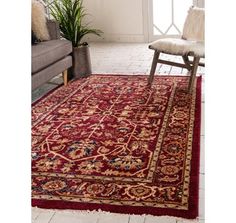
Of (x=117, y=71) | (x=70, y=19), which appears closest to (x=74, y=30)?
(x=70, y=19)

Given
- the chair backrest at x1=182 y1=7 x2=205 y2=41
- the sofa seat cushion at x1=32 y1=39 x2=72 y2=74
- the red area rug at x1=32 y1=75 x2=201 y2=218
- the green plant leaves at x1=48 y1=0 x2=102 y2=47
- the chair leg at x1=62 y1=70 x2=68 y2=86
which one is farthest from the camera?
the green plant leaves at x1=48 y1=0 x2=102 y2=47

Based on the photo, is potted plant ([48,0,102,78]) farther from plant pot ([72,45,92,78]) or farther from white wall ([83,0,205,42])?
white wall ([83,0,205,42])

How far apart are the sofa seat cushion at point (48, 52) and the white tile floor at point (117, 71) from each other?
39 cm

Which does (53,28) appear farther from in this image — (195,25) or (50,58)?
(195,25)

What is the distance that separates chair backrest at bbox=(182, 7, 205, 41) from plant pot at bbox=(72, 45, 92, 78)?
3.84ft

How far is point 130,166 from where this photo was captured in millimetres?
2473

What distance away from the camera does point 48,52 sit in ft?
13.1

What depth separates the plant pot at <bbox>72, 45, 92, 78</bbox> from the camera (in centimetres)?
476

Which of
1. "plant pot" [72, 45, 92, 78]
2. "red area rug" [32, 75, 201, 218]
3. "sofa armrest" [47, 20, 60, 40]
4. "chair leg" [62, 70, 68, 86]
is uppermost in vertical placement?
"sofa armrest" [47, 20, 60, 40]

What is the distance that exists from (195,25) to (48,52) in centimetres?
151

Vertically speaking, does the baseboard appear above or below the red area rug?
above

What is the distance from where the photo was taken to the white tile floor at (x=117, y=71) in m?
1.89

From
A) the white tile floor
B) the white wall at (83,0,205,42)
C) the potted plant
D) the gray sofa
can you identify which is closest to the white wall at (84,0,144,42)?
the white wall at (83,0,205,42)

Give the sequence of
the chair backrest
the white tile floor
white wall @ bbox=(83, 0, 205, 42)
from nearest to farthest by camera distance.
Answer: the white tile floor
the chair backrest
white wall @ bbox=(83, 0, 205, 42)
